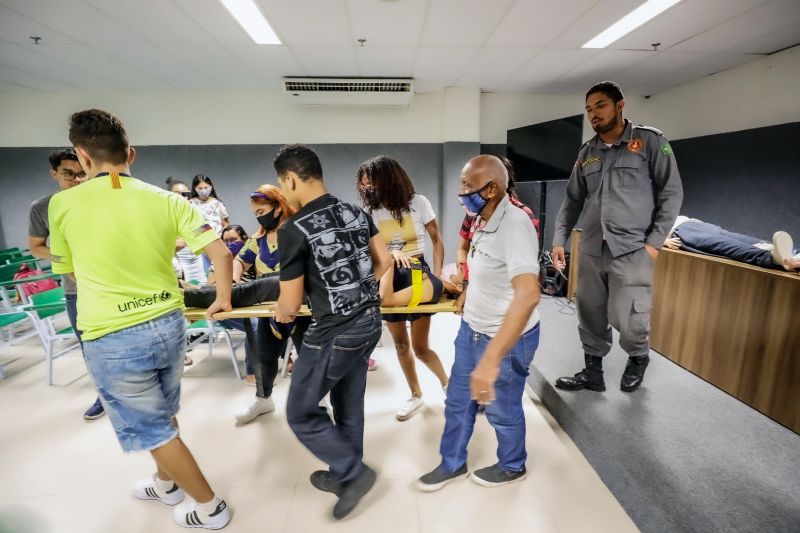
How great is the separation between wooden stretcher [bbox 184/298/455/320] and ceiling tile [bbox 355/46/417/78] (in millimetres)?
3082

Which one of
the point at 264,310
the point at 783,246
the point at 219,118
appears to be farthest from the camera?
the point at 219,118

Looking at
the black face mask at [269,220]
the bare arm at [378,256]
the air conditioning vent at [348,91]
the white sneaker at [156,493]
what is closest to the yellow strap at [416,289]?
the bare arm at [378,256]

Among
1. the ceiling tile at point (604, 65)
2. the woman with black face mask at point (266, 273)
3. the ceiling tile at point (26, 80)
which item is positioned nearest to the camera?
the woman with black face mask at point (266, 273)

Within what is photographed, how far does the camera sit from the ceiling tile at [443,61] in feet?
12.0

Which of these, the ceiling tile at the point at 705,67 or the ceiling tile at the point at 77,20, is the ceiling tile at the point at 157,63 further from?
the ceiling tile at the point at 705,67

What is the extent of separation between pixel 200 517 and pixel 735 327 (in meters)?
3.05

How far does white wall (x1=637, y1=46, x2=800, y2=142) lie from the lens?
3.70 metres

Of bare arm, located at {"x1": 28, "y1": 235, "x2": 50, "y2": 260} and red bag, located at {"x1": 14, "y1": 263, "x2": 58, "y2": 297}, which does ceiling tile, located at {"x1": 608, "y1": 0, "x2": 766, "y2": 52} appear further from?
red bag, located at {"x1": 14, "y1": 263, "x2": 58, "y2": 297}

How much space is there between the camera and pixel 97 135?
3.96ft

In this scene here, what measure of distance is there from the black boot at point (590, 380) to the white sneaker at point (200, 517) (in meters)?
1.95

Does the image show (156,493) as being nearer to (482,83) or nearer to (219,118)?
(219,118)

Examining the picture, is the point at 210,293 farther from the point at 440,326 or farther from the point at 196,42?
the point at 196,42

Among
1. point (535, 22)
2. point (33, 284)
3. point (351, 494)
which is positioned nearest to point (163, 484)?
point (351, 494)

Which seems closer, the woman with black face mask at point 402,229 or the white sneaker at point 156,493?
the white sneaker at point 156,493
